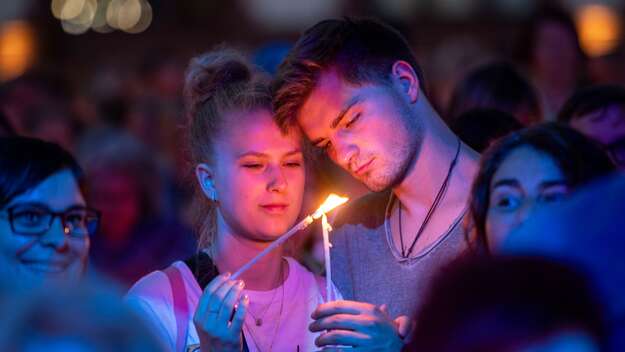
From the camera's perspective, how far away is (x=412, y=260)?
3436mm

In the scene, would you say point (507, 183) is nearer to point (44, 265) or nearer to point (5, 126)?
point (44, 265)

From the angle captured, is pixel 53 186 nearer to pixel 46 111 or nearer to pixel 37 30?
pixel 46 111

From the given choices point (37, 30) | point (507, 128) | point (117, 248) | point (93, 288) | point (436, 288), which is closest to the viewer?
point (93, 288)

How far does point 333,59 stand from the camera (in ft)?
11.4

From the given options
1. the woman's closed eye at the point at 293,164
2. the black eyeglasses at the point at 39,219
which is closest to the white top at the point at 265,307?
the woman's closed eye at the point at 293,164

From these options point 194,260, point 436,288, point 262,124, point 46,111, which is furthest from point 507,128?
point 46,111

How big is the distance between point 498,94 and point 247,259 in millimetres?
2121

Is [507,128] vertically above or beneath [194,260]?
above

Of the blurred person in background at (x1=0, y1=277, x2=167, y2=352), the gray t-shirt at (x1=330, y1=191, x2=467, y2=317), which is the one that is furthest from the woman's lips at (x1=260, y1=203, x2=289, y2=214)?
the blurred person in background at (x1=0, y1=277, x2=167, y2=352)

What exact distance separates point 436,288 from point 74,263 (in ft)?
7.36

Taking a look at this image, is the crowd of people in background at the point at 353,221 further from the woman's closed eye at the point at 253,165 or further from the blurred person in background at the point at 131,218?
the blurred person in background at the point at 131,218

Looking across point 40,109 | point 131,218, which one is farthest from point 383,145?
point 40,109

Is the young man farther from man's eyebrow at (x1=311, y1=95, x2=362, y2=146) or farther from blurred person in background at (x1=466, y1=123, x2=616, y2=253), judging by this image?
blurred person in background at (x1=466, y1=123, x2=616, y2=253)

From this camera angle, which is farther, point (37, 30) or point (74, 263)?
point (37, 30)
